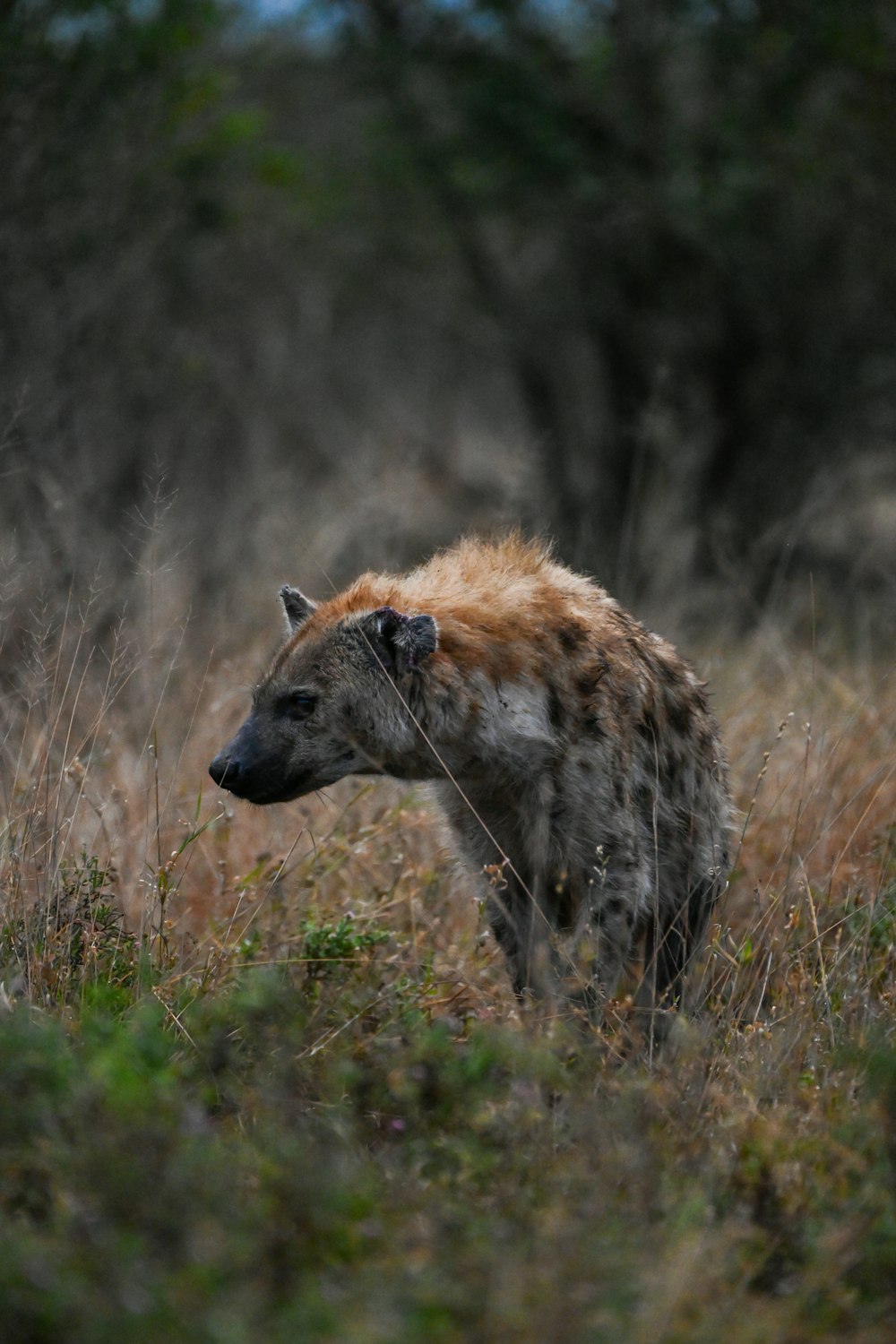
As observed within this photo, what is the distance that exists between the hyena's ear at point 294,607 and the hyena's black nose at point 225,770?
507mm

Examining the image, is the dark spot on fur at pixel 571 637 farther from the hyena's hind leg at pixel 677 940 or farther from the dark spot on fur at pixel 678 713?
the hyena's hind leg at pixel 677 940

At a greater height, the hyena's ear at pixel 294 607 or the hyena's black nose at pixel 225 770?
the hyena's ear at pixel 294 607

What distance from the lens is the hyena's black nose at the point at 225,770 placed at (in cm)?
387

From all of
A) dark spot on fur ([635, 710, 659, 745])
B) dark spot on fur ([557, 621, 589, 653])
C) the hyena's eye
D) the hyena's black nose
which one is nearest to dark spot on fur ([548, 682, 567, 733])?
dark spot on fur ([557, 621, 589, 653])

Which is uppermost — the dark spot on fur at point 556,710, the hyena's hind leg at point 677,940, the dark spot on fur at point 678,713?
the dark spot on fur at point 556,710

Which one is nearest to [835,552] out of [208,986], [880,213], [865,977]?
[880,213]

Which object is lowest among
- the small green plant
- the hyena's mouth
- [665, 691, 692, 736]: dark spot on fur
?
the small green plant

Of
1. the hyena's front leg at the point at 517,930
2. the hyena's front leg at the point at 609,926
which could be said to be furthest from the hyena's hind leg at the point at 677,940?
the hyena's front leg at the point at 517,930

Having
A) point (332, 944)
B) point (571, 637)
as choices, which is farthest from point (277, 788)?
point (571, 637)

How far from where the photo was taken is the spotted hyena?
392 centimetres

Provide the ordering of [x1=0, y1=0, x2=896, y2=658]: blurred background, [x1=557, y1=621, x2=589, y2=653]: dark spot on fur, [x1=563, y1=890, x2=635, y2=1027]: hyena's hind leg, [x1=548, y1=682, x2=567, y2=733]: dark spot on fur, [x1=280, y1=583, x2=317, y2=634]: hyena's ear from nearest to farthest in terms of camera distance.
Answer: [x1=563, y1=890, x2=635, y2=1027]: hyena's hind leg
[x1=548, y1=682, x2=567, y2=733]: dark spot on fur
[x1=557, y1=621, x2=589, y2=653]: dark spot on fur
[x1=280, y1=583, x2=317, y2=634]: hyena's ear
[x1=0, y1=0, x2=896, y2=658]: blurred background

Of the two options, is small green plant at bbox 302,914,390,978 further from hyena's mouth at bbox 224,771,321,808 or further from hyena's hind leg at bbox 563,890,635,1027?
hyena's hind leg at bbox 563,890,635,1027

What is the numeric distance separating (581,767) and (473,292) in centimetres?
947

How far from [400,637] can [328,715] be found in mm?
313
